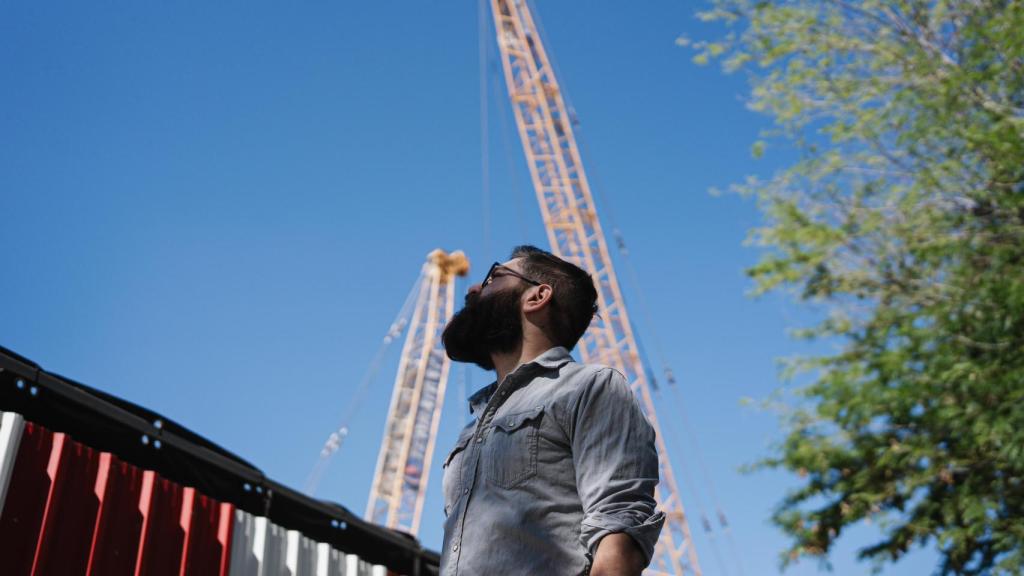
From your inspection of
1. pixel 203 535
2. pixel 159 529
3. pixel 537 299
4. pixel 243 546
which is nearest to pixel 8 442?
pixel 159 529

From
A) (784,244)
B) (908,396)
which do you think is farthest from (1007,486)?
(784,244)

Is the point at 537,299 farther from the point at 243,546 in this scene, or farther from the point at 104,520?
the point at 243,546

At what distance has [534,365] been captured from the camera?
2.09 metres

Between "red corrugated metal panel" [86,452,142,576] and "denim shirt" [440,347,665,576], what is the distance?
2.88 metres

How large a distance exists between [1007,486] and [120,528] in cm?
760

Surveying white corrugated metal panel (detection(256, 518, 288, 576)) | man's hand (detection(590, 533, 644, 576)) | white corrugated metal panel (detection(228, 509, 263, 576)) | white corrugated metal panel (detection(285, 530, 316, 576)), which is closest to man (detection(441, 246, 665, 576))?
man's hand (detection(590, 533, 644, 576))

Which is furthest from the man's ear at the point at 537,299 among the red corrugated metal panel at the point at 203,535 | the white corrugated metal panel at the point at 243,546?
the white corrugated metal panel at the point at 243,546

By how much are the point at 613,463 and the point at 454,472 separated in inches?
16.5

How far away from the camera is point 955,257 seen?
8.84m

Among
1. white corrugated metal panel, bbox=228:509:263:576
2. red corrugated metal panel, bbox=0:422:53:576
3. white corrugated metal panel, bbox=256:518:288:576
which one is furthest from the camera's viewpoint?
white corrugated metal panel, bbox=256:518:288:576

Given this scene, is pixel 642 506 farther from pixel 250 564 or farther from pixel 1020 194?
pixel 1020 194

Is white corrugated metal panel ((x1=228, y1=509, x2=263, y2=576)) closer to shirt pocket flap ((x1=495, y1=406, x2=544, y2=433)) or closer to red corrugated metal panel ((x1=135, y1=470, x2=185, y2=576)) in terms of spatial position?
red corrugated metal panel ((x1=135, y1=470, x2=185, y2=576))

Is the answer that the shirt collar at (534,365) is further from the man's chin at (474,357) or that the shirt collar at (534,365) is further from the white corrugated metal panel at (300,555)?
the white corrugated metal panel at (300,555)

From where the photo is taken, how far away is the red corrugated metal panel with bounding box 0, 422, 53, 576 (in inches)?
154
